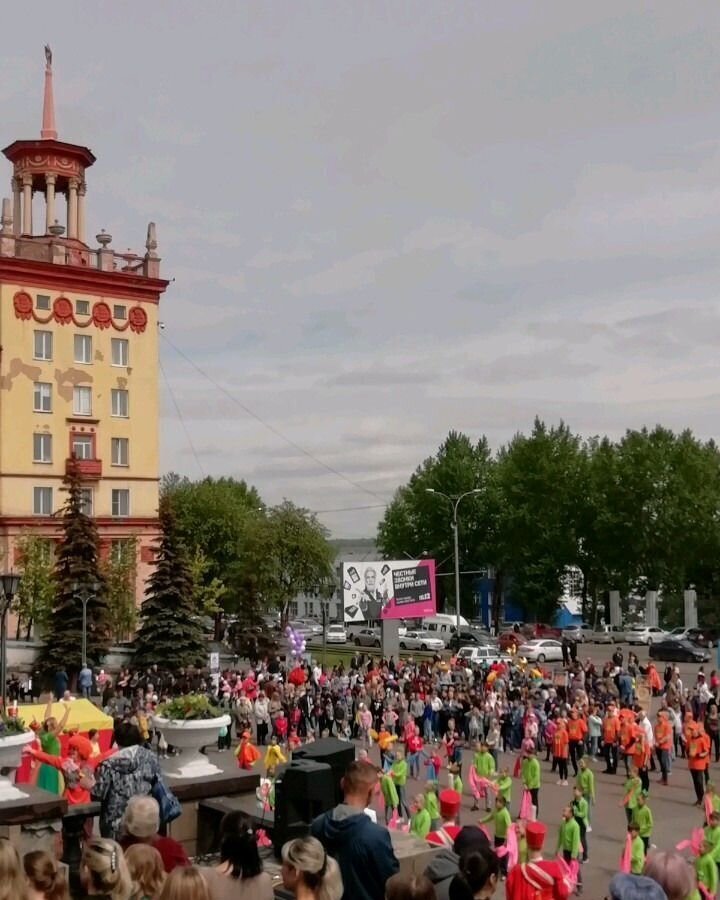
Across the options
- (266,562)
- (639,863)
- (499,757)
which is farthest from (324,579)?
(639,863)

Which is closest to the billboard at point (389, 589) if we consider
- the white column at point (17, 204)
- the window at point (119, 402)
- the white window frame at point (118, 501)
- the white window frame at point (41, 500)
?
the white window frame at point (118, 501)

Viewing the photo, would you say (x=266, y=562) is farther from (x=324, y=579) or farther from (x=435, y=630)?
(x=435, y=630)

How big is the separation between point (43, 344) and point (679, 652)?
110 feet

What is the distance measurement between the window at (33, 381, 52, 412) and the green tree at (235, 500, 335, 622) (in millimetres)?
14443

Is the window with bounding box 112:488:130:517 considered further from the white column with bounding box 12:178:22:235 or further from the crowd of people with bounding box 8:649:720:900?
the crowd of people with bounding box 8:649:720:900

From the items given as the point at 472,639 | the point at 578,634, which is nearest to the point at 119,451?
the point at 472,639

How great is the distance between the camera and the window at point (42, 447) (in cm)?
5047

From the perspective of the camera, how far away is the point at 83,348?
51.5 metres

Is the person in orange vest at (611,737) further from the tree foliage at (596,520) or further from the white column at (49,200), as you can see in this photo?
the tree foliage at (596,520)

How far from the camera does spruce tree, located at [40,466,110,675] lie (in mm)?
39406

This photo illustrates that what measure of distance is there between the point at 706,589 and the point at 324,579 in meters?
27.5

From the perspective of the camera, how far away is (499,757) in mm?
23688

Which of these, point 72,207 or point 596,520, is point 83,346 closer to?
point 72,207

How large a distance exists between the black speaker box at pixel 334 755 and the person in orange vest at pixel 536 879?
1.68 meters
